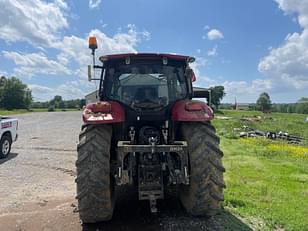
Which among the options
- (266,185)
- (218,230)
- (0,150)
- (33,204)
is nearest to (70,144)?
(0,150)

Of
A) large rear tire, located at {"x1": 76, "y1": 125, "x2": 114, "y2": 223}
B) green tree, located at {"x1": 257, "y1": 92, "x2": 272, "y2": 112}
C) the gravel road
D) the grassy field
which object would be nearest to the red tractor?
large rear tire, located at {"x1": 76, "y1": 125, "x2": 114, "y2": 223}

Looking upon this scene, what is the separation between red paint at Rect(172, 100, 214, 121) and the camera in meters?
4.19

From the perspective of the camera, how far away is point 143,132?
451 centimetres

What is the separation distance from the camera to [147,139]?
444 centimetres

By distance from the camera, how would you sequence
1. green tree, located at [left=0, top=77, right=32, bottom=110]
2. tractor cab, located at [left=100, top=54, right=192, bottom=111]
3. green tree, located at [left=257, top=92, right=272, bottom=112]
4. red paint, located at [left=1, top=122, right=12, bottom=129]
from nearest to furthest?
tractor cab, located at [left=100, top=54, right=192, bottom=111]
red paint, located at [left=1, top=122, right=12, bottom=129]
green tree, located at [left=0, top=77, right=32, bottom=110]
green tree, located at [left=257, top=92, right=272, bottom=112]

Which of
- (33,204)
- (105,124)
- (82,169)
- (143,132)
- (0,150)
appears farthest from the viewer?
(0,150)

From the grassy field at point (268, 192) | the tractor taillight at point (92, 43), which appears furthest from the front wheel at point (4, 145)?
the grassy field at point (268, 192)

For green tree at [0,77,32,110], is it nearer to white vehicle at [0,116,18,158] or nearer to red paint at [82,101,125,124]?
white vehicle at [0,116,18,158]

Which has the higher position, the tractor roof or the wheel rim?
the tractor roof

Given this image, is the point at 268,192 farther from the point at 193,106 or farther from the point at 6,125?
the point at 6,125

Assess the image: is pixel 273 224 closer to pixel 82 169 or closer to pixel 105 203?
pixel 105 203

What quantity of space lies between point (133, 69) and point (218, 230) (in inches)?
101

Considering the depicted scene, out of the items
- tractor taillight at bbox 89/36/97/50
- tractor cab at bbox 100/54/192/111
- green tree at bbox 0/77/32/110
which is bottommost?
tractor cab at bbox 100/54/192/111

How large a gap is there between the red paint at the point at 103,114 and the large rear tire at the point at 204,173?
1.00 meters
